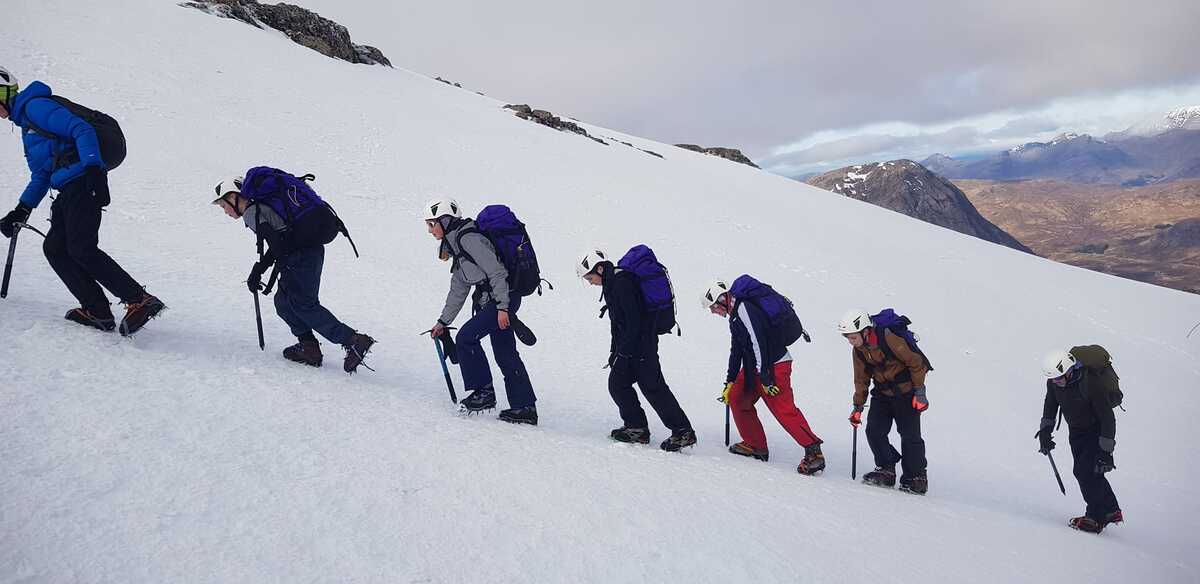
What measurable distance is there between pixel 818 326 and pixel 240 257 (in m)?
11.0

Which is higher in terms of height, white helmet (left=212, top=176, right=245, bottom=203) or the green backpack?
white helmet (left=212, top=176, right=245, bottom=203)

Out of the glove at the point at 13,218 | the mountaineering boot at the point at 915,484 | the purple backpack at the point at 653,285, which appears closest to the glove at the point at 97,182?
the glove at the point at 13,218

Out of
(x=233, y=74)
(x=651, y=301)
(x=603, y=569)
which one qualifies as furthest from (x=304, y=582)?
(x=233, y=74)

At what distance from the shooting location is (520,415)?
578 cm

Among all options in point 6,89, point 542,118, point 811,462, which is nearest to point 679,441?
point 811,462

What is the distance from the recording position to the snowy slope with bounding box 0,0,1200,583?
3119mm

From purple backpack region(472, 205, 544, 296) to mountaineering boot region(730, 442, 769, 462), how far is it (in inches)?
112

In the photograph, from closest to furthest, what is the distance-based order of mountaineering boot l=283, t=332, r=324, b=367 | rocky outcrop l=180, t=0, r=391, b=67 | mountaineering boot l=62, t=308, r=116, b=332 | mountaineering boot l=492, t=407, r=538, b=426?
mountaineering boot l=62, t=308, r=116, b=332 → mountaineering boot l=492, t=407, r=538, b=426 → mountaineering boot l=283, t=332, r=324, b=367 → rocky outcrop l=180, t=0, r=391, b=67

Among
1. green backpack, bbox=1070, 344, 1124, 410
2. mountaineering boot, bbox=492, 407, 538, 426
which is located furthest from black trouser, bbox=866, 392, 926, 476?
mountaineering boot, bbox=492, 407, 538, 426

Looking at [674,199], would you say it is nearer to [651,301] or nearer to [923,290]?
[923,290]

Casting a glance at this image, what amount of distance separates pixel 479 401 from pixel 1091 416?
679cm

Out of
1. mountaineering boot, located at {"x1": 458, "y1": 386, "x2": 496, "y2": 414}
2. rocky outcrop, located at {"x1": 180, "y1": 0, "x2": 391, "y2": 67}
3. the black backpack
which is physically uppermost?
rocky outcrop, located at {"x1": 180, "y1": 0, "x2": 391, "y2": 67}

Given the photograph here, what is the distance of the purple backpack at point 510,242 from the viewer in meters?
5.63

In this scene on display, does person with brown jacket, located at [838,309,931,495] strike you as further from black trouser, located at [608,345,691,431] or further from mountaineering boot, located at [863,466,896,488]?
black trouser, located at [608,345,691,431]
